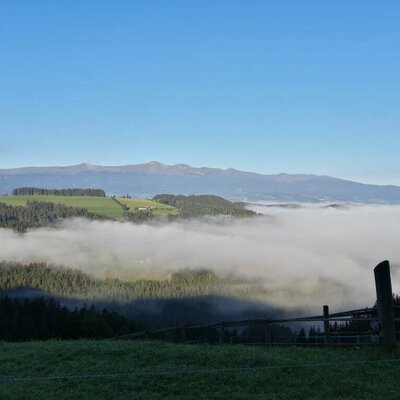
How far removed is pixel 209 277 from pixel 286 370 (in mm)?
185041

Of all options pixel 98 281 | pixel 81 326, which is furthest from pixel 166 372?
pixel 98 281

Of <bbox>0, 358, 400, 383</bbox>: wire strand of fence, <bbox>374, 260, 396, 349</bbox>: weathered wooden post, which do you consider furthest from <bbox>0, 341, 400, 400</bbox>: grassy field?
<bbox>374, 260, 396, 349</bbox>: weathered wooden post

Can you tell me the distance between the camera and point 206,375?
393 inches

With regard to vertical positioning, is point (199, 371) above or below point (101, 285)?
above

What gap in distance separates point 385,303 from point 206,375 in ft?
11.9

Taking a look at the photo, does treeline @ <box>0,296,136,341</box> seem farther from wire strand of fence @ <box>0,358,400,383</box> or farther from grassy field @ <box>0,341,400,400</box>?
wire strand of fence @ <box>0,358,400,383</box>

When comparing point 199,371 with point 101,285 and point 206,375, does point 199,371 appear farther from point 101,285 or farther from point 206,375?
point 101,285

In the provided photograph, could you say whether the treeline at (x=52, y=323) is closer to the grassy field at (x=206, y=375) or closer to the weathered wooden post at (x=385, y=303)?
the grassy field at (x=206, y=375)

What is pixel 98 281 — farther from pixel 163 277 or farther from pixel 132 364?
pixel 132 364

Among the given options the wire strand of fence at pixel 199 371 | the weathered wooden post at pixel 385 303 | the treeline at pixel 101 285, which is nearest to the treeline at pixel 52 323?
the wire strand of fence at pixel 199 371

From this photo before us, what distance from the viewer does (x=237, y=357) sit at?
1129cm

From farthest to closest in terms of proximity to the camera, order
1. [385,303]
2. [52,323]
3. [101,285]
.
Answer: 1. [101,285]
2. [52,323]
3. [385,303]

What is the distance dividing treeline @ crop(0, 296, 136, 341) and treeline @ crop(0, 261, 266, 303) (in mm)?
61617

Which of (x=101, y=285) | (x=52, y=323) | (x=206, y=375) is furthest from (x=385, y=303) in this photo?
(x=101, y=285)
